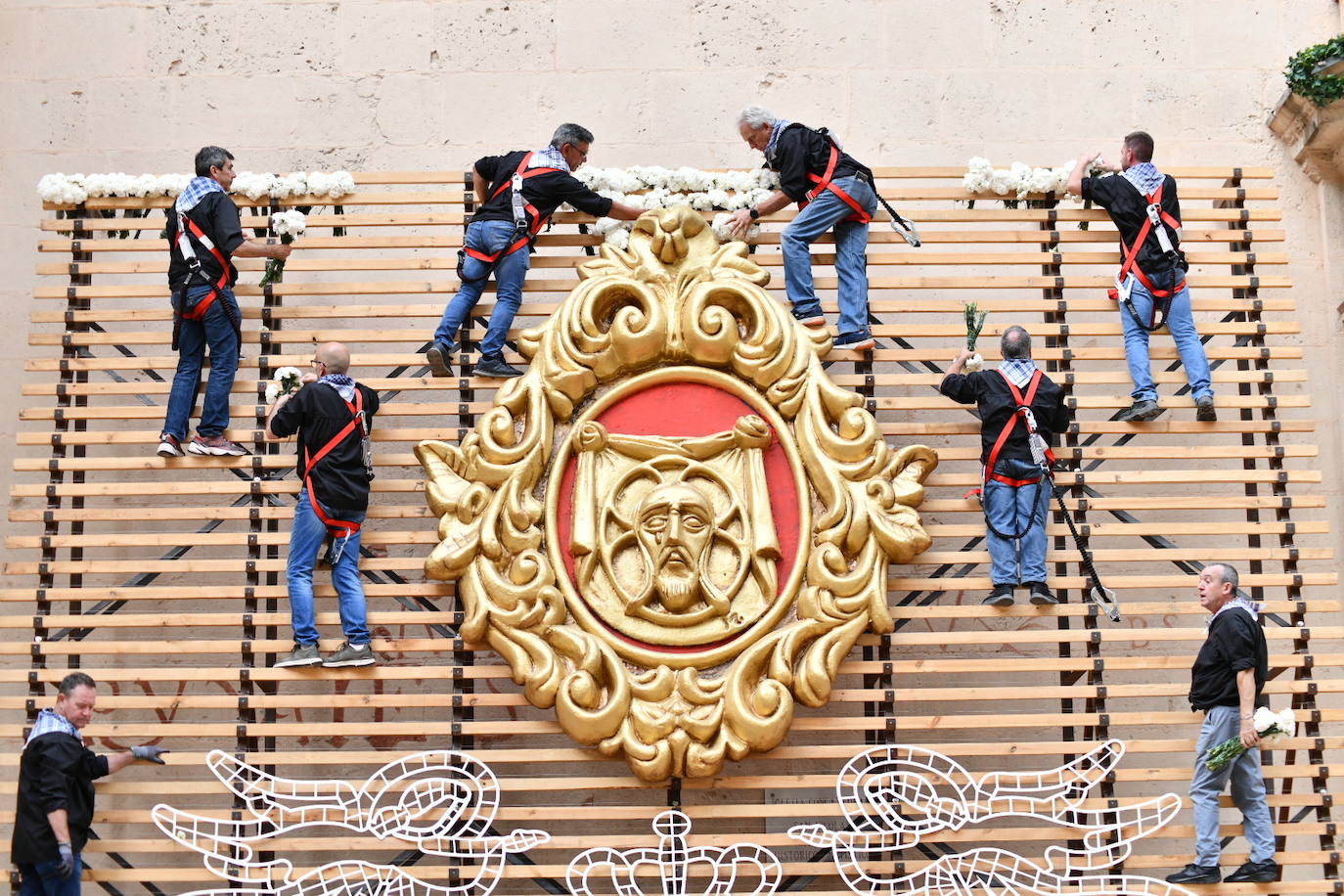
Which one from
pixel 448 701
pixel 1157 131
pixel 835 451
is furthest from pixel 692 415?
pixel 1157 131

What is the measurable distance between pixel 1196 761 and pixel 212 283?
4.90m

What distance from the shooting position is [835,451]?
28.1 feet

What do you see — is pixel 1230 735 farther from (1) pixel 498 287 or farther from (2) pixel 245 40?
(2) pixel 245 40

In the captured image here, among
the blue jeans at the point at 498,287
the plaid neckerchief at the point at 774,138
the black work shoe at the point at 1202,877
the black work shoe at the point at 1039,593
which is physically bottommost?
the black work shoe at the point at 1202,877

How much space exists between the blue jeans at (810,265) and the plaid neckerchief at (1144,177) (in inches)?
50.1

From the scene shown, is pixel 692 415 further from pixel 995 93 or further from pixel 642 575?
pixel 995 93

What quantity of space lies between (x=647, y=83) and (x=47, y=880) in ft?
15.9

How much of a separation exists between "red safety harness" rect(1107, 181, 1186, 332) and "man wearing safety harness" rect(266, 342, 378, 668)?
11.7ft

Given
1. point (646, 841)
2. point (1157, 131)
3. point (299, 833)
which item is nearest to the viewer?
point (646, 841)

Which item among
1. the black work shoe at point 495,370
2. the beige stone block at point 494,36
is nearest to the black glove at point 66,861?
the black work shoe at point 495,370

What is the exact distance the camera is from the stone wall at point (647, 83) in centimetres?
984

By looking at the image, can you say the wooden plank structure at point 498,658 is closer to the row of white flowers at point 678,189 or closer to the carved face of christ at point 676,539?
the row of white flowers at point 678,189

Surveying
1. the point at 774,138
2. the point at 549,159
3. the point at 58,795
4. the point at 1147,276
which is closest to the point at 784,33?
the point at 774,138

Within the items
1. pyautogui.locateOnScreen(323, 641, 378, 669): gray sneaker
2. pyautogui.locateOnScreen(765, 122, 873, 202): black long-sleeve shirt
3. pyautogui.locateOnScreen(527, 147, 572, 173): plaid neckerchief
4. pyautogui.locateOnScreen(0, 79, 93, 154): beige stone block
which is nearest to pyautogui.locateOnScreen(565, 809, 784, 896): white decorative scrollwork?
pyautogui.locateOnScreen(323, 641, 378, 669): gray sneaker
